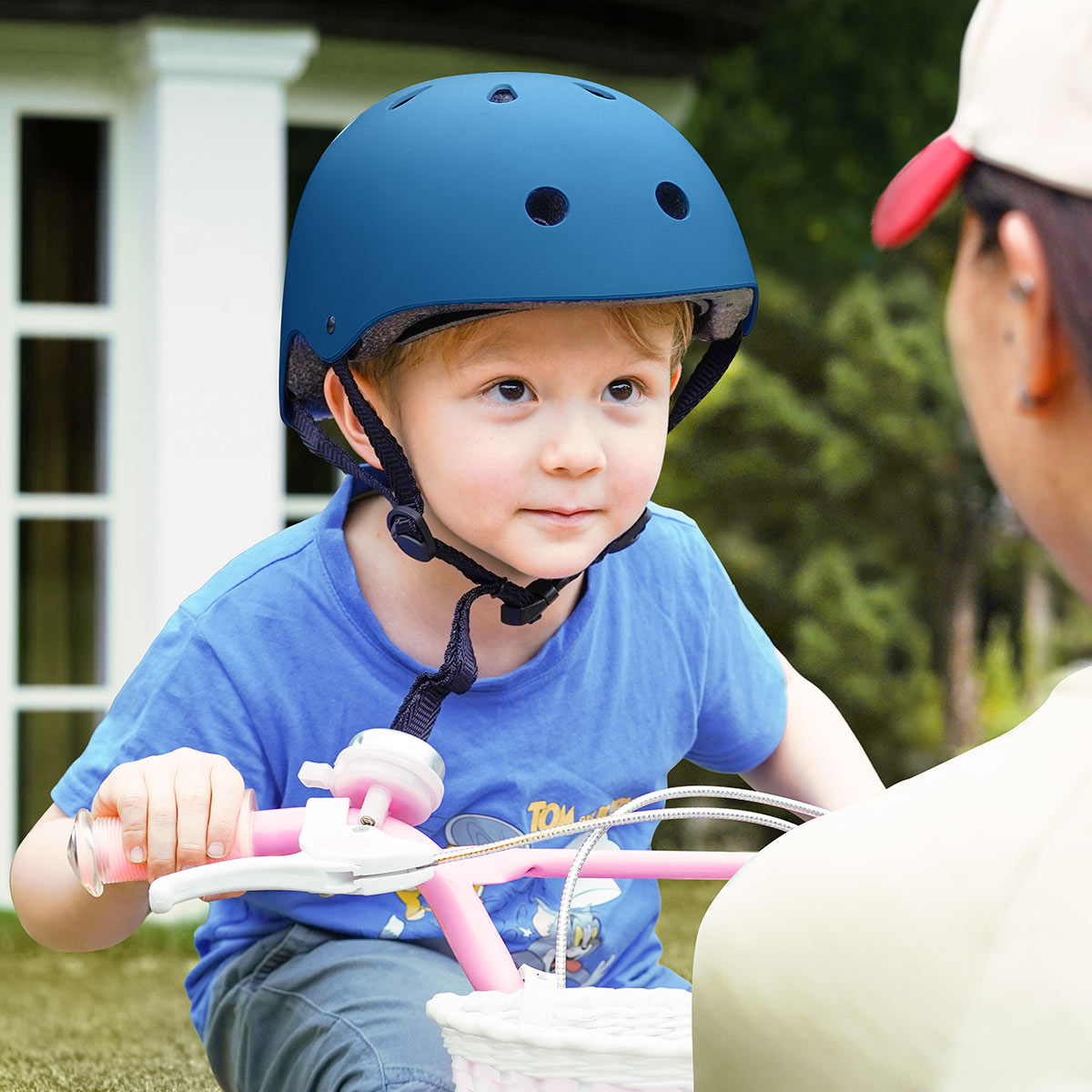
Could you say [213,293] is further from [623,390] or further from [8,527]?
[623,390]

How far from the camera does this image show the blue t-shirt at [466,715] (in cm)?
184

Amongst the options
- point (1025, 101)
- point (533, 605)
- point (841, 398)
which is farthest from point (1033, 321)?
point (841, 398)

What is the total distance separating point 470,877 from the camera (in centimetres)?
146

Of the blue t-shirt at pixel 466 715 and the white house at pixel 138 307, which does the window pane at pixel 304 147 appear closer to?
the white house at pixel 138 307

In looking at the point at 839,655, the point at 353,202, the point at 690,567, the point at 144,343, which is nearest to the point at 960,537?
the point at 839,655

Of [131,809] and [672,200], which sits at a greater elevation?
[672,200]

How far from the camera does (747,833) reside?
7297 millimetres

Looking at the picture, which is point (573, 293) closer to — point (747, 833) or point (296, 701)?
point (296, 701)

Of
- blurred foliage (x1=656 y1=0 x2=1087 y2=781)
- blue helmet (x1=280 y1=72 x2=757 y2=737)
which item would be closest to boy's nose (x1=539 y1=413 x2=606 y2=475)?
blue helmet (x1=280 y1=72 x2=757 y2=737)

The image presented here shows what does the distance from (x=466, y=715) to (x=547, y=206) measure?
623 millimetres

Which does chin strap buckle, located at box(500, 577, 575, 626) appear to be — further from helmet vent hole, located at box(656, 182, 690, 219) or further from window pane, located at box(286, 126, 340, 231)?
window pane, located at box(286, 126, 340, 231)

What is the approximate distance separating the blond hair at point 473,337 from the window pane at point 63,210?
2995 mm

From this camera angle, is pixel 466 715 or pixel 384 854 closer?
pixel 384 854

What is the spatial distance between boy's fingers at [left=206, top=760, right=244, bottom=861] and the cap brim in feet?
2.55
